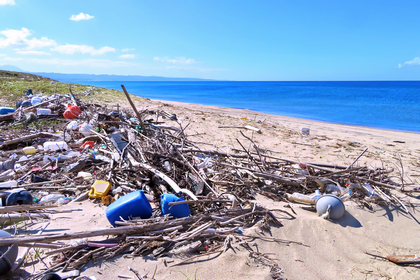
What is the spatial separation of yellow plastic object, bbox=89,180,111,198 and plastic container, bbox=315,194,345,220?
3.17 metres

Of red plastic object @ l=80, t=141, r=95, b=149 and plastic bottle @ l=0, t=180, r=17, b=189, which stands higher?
red plastic object @ l=80, t=141, r=95, b=149

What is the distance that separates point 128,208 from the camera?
8.79ft

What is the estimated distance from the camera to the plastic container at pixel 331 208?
330cm

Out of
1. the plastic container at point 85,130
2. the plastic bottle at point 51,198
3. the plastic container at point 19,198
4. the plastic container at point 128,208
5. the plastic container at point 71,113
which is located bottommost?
the plastic bottle at point 51,198

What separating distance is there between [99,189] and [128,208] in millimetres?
1054

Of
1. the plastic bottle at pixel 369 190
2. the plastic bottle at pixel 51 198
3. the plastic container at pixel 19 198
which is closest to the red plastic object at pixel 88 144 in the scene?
the plastic bottle at pixel 51 198

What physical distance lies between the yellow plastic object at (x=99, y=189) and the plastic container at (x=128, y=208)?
82 cm

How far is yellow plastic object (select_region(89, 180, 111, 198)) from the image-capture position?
3424 mm

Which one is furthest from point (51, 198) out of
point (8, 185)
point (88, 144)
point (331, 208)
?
point (331, 208)

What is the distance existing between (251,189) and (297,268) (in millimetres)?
1689

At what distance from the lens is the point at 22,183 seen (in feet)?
12.4

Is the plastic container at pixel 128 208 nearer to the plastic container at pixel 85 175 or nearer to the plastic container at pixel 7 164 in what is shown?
the plastic container at pixel 85 175

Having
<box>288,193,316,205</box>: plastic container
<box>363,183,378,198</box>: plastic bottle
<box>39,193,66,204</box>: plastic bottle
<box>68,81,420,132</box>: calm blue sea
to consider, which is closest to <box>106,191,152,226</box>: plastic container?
<box>39,193,66,204</box>: plastic bottle

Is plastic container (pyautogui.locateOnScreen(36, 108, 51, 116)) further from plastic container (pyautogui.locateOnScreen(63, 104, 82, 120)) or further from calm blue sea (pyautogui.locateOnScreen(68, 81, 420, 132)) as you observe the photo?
calm blue sea (pyautogui.locateOnScreen(68, 81, 420, 132))
